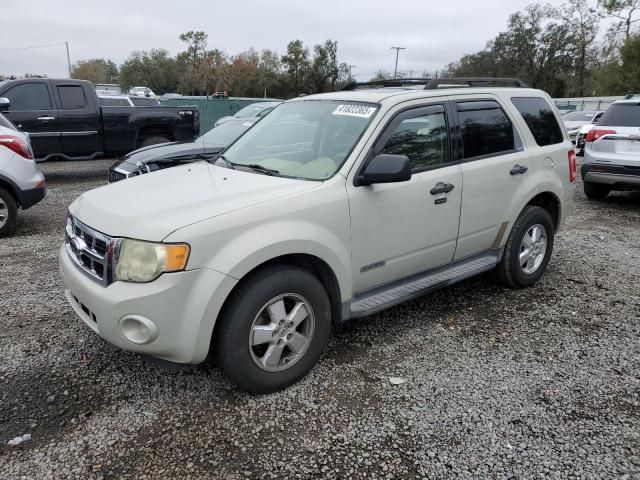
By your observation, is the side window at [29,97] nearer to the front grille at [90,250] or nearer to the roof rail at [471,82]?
the front grille at [90,250]

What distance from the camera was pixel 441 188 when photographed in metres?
3.66

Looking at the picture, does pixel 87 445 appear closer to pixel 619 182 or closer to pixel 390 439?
pixel 390 439

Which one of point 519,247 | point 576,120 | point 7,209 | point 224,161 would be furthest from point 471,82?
point 576,120

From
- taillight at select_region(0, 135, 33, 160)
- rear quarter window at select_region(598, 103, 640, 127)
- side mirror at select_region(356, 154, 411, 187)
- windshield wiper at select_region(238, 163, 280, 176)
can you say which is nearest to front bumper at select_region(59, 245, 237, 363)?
windshield wiper at select_region(238, 163, 280, 176)

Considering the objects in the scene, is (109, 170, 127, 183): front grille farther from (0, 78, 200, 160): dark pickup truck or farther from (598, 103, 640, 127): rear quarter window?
(598, 103, 640, 127): rear quarter window

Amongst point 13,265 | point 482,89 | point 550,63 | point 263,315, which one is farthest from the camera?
point 550,63

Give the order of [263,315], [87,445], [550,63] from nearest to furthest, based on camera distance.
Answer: [87,445], [263,315], [550,63]

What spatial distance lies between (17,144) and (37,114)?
4285 millimetres

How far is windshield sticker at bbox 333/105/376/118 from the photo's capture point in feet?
11.5

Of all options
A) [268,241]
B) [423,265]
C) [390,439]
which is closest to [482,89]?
[423,265]

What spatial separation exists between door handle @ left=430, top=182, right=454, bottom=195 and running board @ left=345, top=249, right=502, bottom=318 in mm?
644

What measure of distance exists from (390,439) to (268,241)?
128 centimetres

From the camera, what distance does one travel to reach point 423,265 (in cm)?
378

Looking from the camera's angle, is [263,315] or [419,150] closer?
[263,315]
